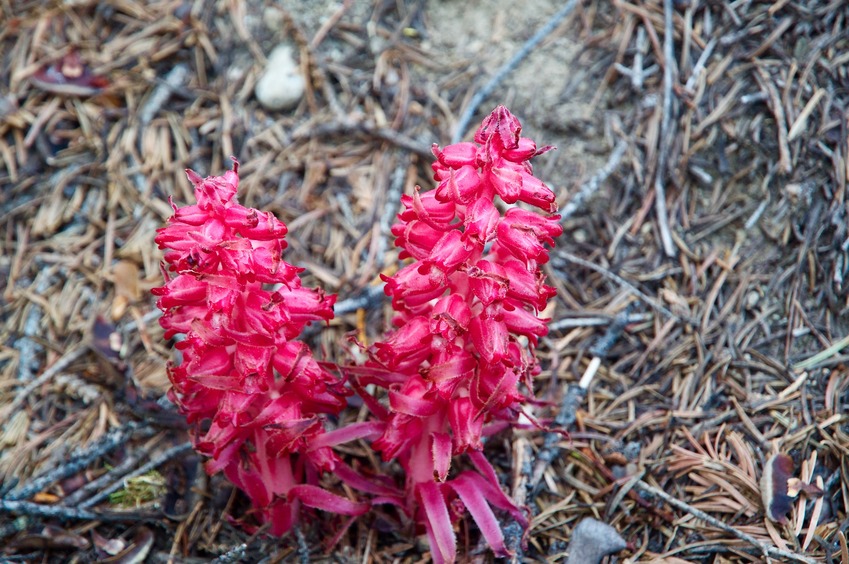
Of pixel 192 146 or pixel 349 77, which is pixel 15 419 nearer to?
pixel 192 146

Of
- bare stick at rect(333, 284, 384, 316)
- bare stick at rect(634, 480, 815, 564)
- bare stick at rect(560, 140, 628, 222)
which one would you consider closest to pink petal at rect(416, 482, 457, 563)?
bare stick at rect(634, 480, 815, 564)

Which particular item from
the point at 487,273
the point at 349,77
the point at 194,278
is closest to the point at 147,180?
the point at 349,77

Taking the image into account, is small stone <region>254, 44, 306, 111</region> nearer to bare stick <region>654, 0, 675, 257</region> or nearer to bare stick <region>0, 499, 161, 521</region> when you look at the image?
bare stick <region>654, 0, 675, 257</region>

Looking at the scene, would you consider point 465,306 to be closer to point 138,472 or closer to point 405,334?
point 405,334

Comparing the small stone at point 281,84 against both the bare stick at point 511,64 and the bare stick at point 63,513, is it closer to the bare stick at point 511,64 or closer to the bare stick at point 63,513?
the bare stick at point 511,64

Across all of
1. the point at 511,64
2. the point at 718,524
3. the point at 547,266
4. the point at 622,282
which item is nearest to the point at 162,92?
the point at 511,64
